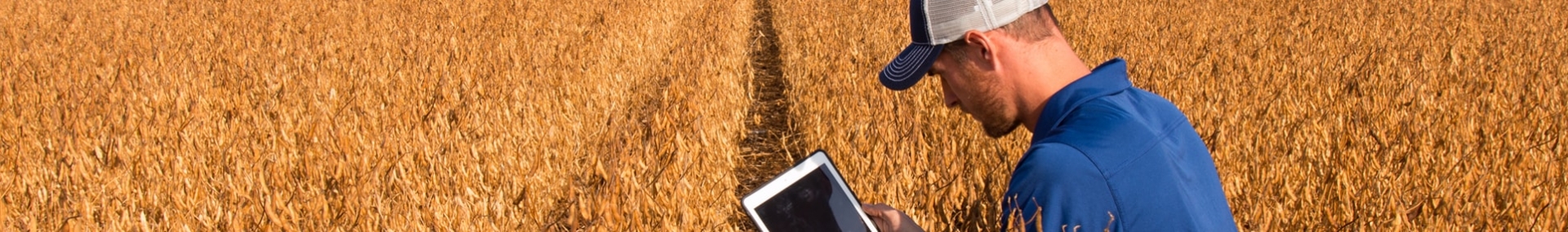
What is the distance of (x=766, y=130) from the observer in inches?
201

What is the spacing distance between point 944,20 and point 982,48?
0.05 meters

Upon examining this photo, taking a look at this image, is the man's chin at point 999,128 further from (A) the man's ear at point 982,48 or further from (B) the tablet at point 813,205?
(B) the tablet at point 813,205

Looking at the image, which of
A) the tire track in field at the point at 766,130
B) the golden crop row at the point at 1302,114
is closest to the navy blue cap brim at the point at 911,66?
the golden crop row at the point at 1302,114

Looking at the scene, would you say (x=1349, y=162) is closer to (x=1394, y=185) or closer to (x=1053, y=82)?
(x=1394, y=185)

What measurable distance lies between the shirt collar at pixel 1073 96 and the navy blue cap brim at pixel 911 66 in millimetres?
143

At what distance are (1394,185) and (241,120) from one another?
143 inches

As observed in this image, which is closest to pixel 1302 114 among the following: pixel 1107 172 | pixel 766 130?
pixel 766 130

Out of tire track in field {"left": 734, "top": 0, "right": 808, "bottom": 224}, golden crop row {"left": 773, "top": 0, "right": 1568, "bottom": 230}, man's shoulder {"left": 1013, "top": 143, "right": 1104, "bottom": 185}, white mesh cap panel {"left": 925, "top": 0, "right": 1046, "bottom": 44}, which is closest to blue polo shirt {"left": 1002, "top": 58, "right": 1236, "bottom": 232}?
man's shoulder {"left": 1013, "top": 143, "right": 1104, "bottom": 185}

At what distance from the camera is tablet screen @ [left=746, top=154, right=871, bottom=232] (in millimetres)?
1426

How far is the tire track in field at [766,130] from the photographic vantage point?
4.25 metres

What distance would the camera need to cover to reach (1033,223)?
1.13 metres

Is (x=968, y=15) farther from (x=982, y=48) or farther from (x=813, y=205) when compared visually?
(x=813, y=205)

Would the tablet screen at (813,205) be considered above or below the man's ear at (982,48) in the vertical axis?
below

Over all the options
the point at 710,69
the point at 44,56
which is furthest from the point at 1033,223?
the point at 44,56
